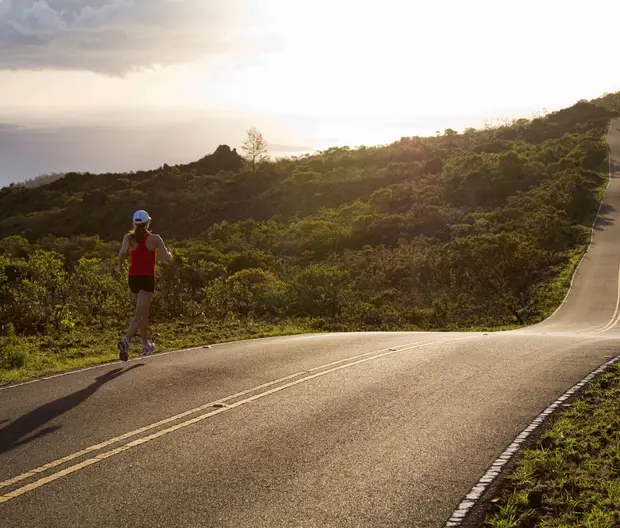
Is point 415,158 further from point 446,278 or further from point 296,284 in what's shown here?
point 296,284

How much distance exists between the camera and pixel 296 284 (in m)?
30.0

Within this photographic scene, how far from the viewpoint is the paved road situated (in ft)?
16.7

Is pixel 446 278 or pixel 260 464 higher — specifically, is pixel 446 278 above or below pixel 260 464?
below

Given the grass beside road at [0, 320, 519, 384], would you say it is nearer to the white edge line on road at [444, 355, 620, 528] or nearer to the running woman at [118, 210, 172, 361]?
the running woman at [118, 210, 172, 361]

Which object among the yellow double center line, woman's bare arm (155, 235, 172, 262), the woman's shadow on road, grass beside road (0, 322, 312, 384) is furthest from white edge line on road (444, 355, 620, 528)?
grass beside road (0, 322, 312, 384)

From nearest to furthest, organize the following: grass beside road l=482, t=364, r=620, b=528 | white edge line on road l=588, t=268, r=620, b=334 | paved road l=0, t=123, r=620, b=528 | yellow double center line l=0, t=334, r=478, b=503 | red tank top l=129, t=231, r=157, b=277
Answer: grass beside road l=482, t=364, r=620, b=528
paved road l=0, t=123, r=620, b=528
yellow double center line l=0, t=334, r=478, b=503
red tank top l=129, t=231, r=157, b=277
white edge line on road l=588, t=268, r=620, b=334

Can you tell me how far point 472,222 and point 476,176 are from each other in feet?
55.2

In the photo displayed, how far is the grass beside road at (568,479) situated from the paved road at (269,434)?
33cm

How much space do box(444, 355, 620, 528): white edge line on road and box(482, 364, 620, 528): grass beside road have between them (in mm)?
111

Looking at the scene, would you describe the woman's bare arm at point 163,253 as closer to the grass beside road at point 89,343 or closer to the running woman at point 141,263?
the running woman at point 141,263

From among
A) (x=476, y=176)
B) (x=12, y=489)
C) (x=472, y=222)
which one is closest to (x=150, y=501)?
(x=12, y=489)

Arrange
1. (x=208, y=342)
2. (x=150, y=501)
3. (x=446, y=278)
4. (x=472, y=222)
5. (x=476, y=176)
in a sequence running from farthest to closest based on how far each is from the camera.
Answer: (x=476, y=176) < (x=472, y=222) < (x=446, y=278) < (x=208, y=342) < (x=150, y=501)

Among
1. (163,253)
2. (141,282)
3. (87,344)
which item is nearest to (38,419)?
(163,253)

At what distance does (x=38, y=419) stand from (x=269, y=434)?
2346 millimetres
